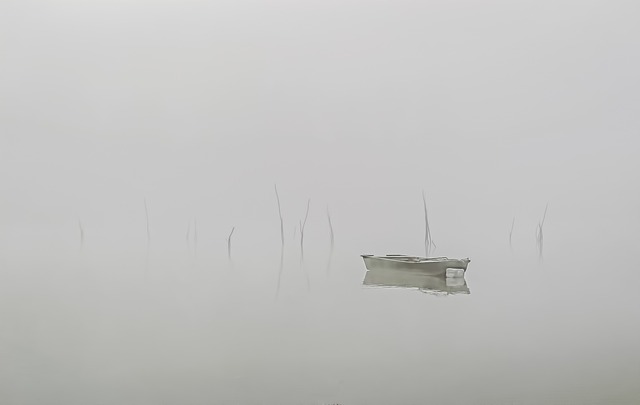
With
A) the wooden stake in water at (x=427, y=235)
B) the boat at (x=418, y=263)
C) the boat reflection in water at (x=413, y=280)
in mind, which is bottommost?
the boat reflection in water at (x=413, y=280)

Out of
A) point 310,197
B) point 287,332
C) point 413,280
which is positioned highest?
point 310,197

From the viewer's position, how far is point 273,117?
42.0 inches

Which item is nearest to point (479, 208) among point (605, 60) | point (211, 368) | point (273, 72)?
point (605, 60)

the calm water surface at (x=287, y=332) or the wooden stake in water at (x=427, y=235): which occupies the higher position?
the wooden stake in water at (x=427, y=235)

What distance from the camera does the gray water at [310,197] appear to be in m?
1.06

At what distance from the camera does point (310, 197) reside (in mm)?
1065

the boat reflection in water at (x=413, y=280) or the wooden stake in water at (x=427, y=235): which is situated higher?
the wooden stake in water at (x=427, y=235)

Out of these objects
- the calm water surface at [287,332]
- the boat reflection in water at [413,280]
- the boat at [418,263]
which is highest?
the boat at [418,263]

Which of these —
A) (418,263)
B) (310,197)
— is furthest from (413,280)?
(310,197)

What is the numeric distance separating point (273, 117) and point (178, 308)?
481 millimetres

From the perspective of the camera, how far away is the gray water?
1.06 meters

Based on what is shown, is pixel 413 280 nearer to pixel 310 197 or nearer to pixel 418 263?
pixel 418 263

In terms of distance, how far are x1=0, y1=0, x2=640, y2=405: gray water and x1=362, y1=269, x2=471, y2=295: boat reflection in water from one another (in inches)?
0.7

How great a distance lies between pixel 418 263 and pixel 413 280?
4 centimetres
